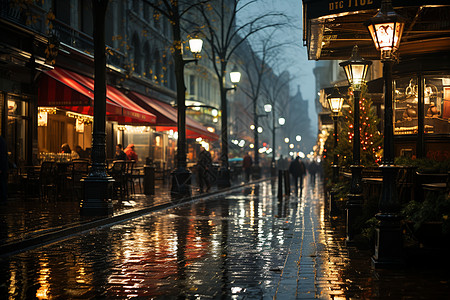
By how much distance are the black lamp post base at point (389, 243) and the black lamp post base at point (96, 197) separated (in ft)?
26.7

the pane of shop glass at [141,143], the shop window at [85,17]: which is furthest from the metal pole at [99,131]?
the pane of shop glass at [141,143]

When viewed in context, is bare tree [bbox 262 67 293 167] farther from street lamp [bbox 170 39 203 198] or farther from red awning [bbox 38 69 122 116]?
red awning [bbox 38 69 122 116]

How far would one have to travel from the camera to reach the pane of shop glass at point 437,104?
16.7 metres

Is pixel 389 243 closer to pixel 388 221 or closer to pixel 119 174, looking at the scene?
pixel 388 221

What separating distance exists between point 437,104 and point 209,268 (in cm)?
984

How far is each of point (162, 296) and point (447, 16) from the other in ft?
29.4

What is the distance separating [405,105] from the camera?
57.3 ft

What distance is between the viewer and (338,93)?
20422 mm

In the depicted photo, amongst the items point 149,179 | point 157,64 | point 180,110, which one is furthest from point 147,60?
point 149,179

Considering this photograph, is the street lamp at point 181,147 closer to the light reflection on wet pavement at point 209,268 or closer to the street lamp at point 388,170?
the light reflection on wet pavement at point 209,268

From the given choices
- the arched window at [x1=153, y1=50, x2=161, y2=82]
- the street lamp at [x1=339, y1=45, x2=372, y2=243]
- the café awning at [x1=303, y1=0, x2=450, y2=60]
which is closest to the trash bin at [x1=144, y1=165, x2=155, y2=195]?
the café awning at [x1=303, y1=0, x2=450, y2=60]

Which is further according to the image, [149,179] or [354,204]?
[149,179]

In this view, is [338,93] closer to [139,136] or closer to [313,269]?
[313,269]

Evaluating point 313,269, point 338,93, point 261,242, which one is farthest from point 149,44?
point 313,269
